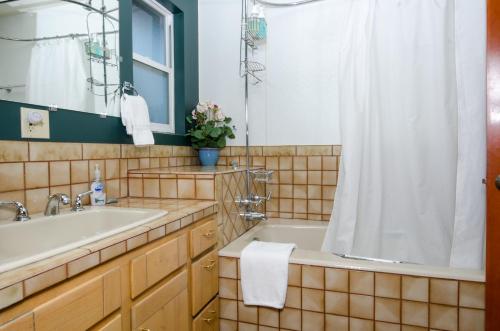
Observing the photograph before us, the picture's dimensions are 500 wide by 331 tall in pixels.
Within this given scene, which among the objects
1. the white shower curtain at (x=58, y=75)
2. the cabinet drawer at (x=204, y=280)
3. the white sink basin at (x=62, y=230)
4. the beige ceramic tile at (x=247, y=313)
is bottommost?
the beige ceramic tile at (x=247, y=313)

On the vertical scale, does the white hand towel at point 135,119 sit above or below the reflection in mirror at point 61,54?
below

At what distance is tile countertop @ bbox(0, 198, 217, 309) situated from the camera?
66 cm

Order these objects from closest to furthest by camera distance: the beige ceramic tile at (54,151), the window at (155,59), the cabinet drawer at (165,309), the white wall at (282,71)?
1. the cabinet drawer at (165,309)
2. the beige ceramic tile at (54,151)
3. the window at (155,59)
4. the white wall at (282,71)

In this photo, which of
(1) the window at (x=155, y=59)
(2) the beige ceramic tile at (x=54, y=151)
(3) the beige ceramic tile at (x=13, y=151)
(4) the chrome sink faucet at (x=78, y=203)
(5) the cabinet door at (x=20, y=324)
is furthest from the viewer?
(1) the window at (x=155, y=59)

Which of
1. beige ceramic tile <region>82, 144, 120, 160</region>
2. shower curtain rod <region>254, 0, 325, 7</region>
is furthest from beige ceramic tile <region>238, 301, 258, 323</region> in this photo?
shower curtain rod <region>254, 0, 325, 7</region>

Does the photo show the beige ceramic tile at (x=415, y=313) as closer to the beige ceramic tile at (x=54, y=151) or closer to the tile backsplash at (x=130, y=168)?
the tile backsplash at (x=130, y=168)

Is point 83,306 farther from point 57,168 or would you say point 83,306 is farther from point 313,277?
point 313,277

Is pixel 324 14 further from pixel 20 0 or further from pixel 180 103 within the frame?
pixel 20 0

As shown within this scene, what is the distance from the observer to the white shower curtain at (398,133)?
1.68 metres

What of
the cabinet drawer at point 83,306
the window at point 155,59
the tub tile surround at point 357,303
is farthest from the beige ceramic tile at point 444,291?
the window at point 155,59

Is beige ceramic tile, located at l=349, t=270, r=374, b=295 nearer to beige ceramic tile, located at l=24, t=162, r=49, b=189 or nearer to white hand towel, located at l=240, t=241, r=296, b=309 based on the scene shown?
white hand towel, located at l=240, t=241, r=296, b=309

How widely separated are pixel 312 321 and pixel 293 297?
13 centimetres

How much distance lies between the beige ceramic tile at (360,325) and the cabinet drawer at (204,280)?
25.3 inches

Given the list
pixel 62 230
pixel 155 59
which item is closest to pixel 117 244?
pixel 62 230
